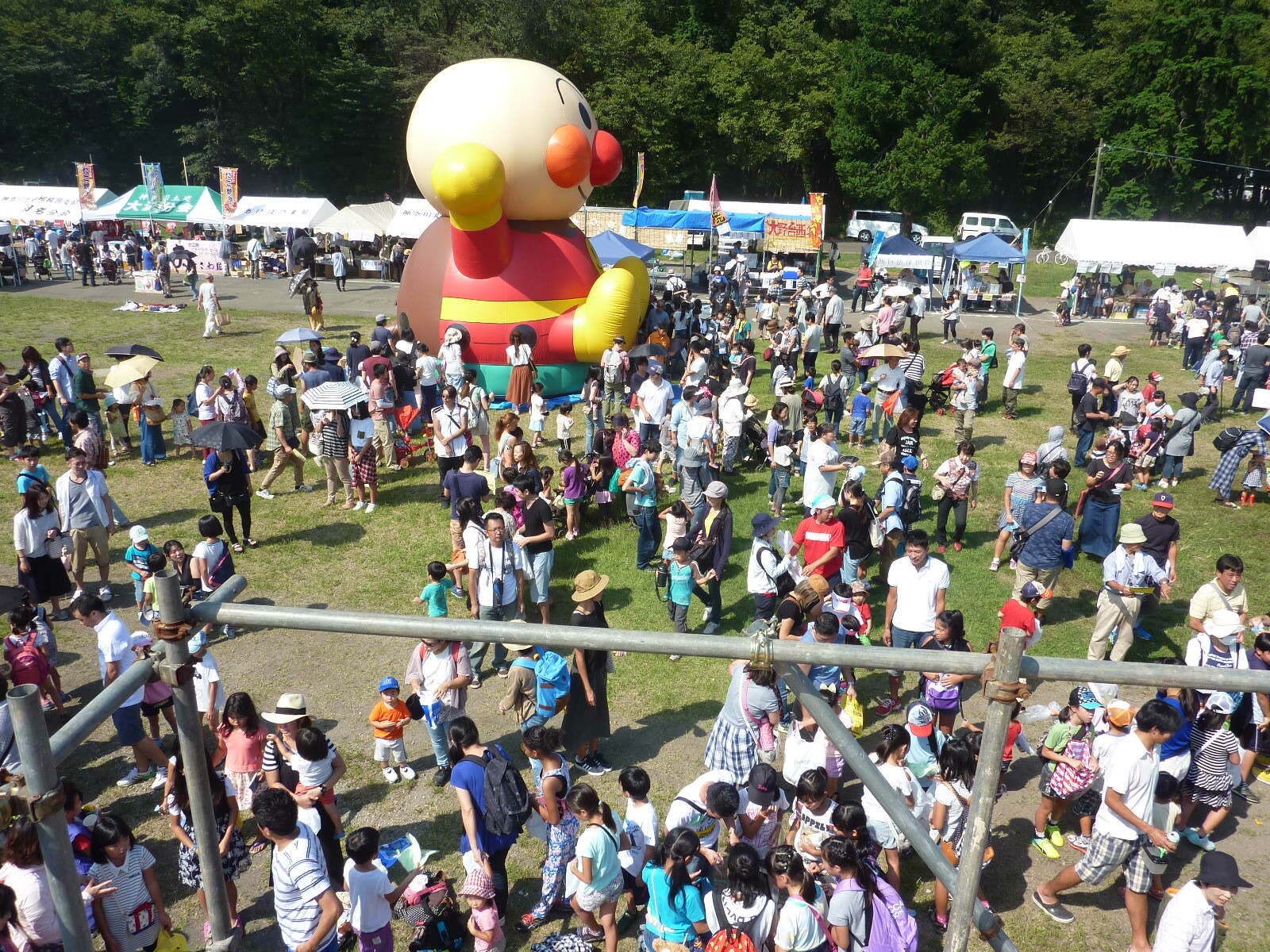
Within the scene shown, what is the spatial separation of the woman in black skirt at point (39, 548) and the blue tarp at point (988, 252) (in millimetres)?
20639

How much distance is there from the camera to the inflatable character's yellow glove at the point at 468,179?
13320 millimetres

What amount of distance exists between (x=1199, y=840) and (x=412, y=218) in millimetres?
27364

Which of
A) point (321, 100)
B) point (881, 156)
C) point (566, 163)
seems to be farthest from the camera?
point (321, 100)

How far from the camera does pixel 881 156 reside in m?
39.8

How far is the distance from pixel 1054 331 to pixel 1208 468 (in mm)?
11075

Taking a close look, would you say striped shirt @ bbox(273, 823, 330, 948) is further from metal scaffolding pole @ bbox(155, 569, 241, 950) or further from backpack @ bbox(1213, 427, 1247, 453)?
backpack @ bbox(1213, 427, 1247, 453)

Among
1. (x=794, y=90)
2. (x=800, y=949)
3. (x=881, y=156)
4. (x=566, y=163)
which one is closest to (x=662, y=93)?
(x=794, y=90)

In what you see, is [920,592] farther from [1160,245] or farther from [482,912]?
[1160,245]

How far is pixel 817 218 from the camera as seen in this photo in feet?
81.6

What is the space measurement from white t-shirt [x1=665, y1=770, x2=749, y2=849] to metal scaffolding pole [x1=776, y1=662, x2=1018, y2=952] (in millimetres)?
2984

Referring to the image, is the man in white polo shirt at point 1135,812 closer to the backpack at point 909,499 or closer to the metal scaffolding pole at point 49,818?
the backpack at point 909,499

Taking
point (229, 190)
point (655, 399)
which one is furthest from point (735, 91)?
point (655, 399)

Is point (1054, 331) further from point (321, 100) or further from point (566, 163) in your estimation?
point (321, 100)

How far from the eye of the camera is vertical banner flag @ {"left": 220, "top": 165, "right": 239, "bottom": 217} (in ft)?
98.0
